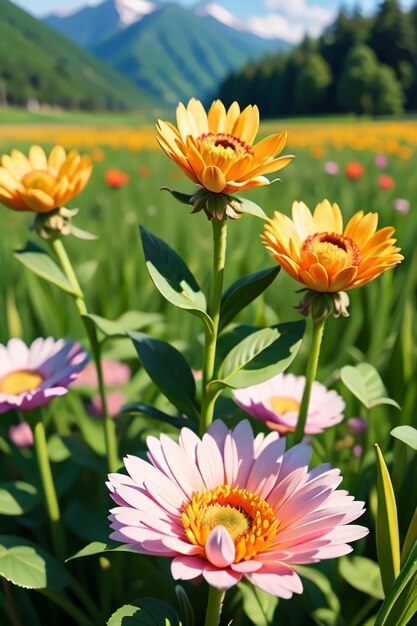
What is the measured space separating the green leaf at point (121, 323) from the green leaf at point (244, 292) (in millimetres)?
75

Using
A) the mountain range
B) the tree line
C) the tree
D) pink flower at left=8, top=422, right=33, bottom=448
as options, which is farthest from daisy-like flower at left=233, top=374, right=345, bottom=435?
the mountain range

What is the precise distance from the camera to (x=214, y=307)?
0.36 metres

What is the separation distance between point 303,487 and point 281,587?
0.06 metres

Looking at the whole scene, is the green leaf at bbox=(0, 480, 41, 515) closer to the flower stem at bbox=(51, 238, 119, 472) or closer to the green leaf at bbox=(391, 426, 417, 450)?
the flower stem at bbox=(51, 238, 119, 472)

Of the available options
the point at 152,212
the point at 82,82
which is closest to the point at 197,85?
the point at 82,82

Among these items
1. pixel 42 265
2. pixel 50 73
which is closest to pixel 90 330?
pixel 42 265

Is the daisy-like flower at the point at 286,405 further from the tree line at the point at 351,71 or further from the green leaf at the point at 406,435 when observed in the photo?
the tree line at the point at 351,71

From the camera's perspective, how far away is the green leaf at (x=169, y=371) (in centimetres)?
39

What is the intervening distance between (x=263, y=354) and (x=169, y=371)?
69 mm

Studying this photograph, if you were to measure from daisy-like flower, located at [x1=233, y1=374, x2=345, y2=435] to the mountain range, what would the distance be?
239ft

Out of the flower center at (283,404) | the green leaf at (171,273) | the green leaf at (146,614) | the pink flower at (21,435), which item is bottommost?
→ the pink flower at (21,435)

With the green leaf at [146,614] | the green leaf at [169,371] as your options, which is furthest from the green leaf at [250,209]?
the green leaf at [146,614]

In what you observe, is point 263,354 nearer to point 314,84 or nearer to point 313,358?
point 313,358

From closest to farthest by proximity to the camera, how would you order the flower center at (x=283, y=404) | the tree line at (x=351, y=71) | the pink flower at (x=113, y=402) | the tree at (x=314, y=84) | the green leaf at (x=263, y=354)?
1. the green leaf at (x=263, y=354)
2. the flower center at (x=283, y=404)
3. the pink flower at (x=113, y=402)
4. the tree line at (x=351, y=71)
5. the tree at (x=314, y=84)
